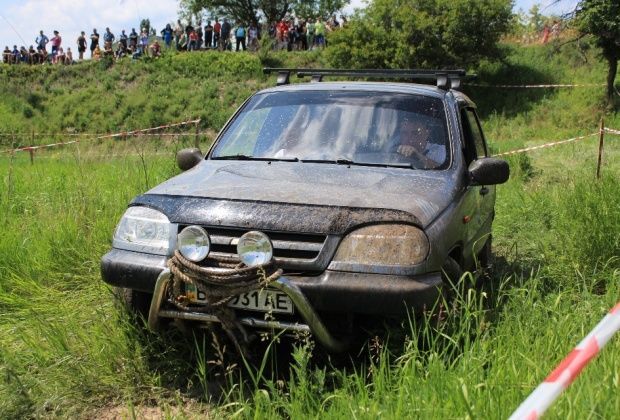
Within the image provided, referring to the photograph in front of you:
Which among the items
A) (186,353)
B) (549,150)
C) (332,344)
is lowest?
(549,150)

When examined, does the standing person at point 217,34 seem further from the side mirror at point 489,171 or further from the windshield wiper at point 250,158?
the side mirror at point 489,171

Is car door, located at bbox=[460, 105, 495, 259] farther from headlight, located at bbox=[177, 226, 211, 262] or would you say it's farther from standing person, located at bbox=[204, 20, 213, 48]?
standing person, located at bbox=[204, 20, 213, 48]

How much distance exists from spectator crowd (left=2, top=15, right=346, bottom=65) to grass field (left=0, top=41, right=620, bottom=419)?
1382 inches

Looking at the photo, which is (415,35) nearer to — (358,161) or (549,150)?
(549,150)

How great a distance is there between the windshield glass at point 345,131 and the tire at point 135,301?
1.17 metres

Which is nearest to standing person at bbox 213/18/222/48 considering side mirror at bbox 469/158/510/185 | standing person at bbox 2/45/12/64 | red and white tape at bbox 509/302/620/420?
standing person at bbox 2/45/12/64

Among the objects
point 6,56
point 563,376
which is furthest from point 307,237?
point 6,56

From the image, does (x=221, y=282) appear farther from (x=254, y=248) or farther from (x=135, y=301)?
(x=135, y=301)

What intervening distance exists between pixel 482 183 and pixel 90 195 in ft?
12.8

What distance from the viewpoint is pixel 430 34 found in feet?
108

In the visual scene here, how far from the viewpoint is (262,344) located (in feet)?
13.1

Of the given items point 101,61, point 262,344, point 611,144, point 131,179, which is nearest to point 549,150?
point 611,144

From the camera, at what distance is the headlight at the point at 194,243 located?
11.4ft

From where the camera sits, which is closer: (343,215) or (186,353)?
(343,215)
